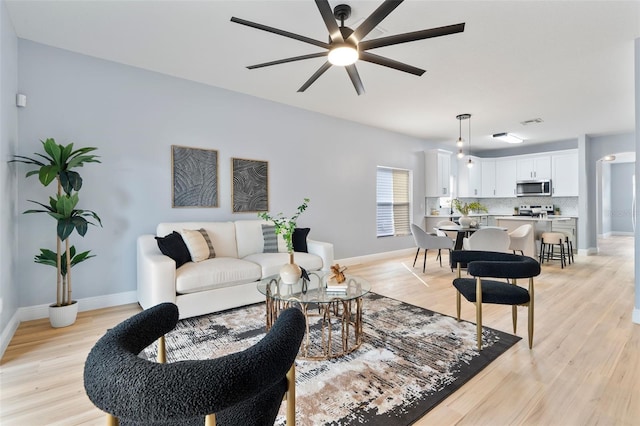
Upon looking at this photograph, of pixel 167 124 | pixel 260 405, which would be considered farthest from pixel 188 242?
pixel 260 405

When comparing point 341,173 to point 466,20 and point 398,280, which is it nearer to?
point 398,280

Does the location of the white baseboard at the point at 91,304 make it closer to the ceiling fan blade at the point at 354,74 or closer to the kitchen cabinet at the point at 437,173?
the ceiling fan blade at the point at 354,74

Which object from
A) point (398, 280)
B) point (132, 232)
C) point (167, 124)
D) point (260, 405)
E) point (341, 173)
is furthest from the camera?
point (341, 173)

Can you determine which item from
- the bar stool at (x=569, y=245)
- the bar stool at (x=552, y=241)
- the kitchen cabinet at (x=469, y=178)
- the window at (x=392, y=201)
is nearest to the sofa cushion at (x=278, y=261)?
the window at (x=392, y=201)

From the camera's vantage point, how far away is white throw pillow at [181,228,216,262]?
11.1ft

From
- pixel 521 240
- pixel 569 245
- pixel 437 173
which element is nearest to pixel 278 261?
pixel 521 240

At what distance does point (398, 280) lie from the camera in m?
Answer: 4.62

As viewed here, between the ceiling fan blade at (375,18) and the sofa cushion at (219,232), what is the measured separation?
8.97 feet

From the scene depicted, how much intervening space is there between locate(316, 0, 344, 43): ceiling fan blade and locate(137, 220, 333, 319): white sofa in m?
2.40

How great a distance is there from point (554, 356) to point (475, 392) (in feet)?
3.03

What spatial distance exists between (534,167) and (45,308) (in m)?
9.76

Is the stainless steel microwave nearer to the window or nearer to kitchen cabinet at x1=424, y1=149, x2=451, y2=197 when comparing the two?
kitchen cabinet at x1=424, y1=149, x2=451, y2=197

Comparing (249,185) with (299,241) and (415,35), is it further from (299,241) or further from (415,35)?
(415,35)

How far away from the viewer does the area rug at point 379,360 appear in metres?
1.71
